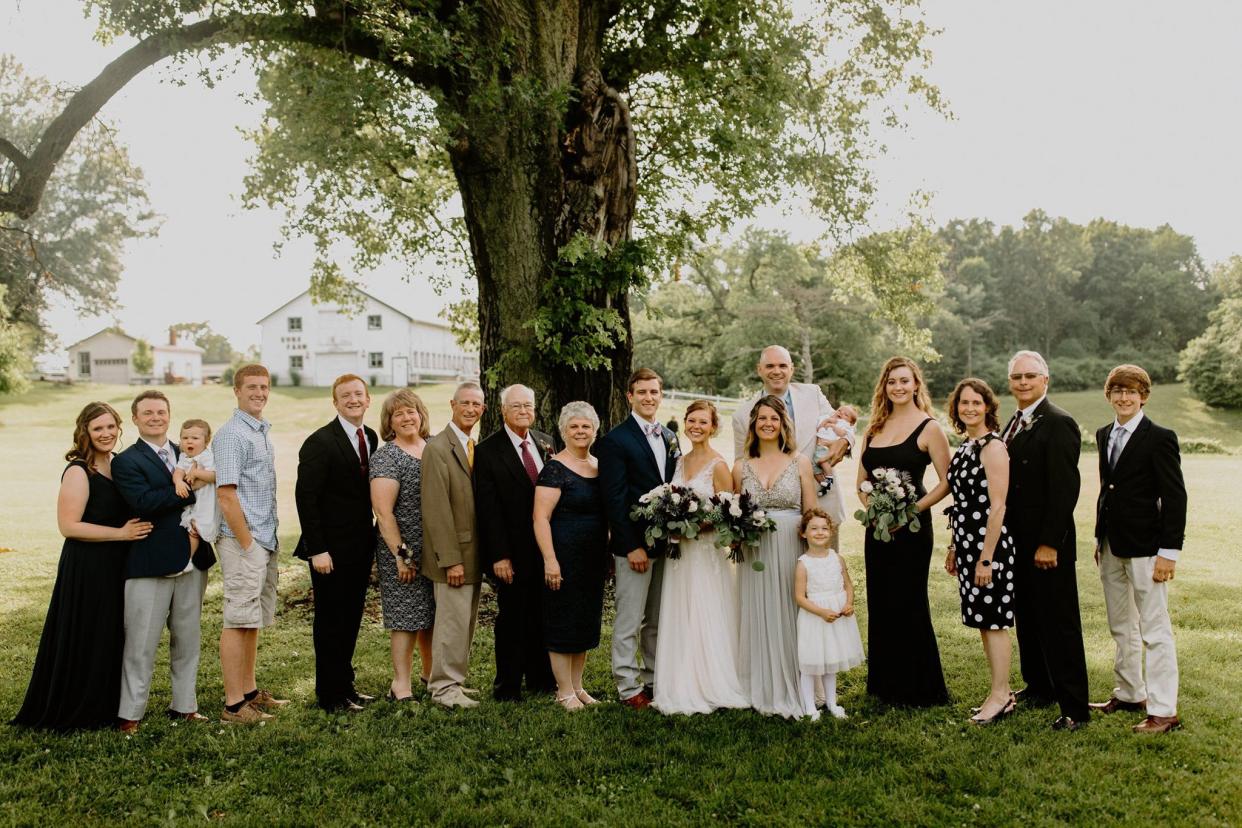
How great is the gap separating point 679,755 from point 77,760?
139 inches

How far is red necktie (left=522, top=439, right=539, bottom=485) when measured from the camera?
634 centimetres

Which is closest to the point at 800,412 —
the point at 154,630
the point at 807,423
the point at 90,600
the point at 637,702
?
the point at 807,423

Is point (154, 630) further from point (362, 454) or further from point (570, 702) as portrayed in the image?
point (570, 702)

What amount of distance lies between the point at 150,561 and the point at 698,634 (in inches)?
142

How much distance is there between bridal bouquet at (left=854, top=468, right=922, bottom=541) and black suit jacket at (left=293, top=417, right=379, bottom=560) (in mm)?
3393

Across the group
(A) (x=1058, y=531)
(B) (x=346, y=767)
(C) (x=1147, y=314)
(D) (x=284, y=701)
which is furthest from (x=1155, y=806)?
(C) (x=1147, y=314)

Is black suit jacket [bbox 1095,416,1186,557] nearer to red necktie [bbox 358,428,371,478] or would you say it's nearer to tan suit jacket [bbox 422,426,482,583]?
tan suit jacket [bbox 422,426,482,583]

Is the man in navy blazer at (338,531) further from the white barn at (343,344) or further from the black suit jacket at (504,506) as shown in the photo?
the white barn at (343,344)

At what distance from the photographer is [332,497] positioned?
605cm

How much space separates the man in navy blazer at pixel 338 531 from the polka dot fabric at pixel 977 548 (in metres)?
4.05

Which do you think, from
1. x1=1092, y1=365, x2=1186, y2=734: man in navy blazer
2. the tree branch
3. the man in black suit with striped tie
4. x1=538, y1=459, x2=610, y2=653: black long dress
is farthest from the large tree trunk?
x1=1092, y1=365, x2=1186, y2=734: man in navy blazer

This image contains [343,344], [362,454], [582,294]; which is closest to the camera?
[362,454]

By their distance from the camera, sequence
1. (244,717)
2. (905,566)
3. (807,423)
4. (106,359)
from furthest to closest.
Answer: (106,359)
(807,423)
(905,566)
(244,717)

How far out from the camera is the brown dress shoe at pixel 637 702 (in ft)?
20.1
